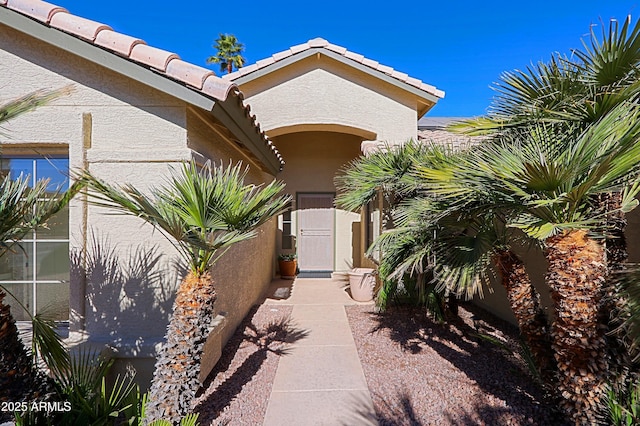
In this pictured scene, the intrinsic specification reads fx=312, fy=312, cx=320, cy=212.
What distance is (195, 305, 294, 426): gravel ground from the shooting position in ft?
12.1

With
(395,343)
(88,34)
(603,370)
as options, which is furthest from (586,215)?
(88,34)

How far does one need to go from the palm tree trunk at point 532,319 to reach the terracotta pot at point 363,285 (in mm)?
4499

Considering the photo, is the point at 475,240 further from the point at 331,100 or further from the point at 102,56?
the point at 331,100

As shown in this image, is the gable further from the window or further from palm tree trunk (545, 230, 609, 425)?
palm tree trunk (545, 230, 609, 425)

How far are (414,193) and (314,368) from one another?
3678mm

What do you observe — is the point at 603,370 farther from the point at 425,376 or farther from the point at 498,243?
the point at 425,376

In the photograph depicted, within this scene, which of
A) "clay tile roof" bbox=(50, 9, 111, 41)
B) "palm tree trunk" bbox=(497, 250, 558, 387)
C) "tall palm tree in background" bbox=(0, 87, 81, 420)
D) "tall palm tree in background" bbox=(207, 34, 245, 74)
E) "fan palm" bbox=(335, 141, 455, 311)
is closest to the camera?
"tall palm tree in background" bbox=(0, 87, 81, 420)

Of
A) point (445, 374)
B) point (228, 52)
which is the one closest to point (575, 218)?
point (445, 374)

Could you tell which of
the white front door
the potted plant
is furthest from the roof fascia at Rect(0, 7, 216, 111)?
the white front door

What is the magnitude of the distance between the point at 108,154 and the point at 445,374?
5484mm

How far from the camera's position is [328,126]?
9633mm

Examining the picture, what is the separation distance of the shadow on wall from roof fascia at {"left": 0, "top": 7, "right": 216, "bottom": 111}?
1.97 m

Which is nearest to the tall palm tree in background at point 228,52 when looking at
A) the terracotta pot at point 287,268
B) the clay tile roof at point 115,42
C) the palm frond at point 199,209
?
the terracotta pot at point 287,268

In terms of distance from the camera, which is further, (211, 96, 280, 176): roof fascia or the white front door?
the white front door
